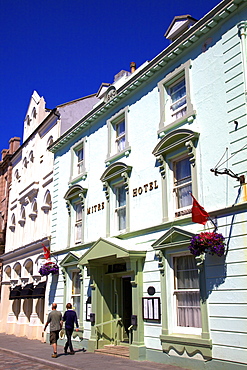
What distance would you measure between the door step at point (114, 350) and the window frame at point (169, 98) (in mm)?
7598

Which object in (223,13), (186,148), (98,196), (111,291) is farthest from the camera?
(98,196)

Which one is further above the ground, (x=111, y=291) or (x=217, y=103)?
(x=217, y=103)

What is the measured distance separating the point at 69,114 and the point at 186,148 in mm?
11570

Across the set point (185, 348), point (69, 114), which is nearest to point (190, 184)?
point (185, 348)

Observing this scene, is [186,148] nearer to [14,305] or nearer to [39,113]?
[39,113]

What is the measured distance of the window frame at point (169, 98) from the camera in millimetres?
12680

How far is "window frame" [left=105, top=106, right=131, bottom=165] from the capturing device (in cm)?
1569

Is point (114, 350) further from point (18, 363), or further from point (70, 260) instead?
point (70, 260)

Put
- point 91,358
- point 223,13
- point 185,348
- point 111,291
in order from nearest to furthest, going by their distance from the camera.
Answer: point 185,348
point 223,13
point 91,358
point 111,291

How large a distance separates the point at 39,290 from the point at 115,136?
8.99 meters

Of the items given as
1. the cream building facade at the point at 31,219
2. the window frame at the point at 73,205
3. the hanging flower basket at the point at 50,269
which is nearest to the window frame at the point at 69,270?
the hanging flower basket at the point at 50,269

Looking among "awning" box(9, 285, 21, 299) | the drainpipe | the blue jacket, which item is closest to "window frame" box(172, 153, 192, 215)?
the drainpipe

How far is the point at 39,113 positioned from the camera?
26562 mm

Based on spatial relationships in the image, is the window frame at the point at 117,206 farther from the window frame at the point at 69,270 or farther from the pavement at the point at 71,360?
the pavement at the point at 71,360
